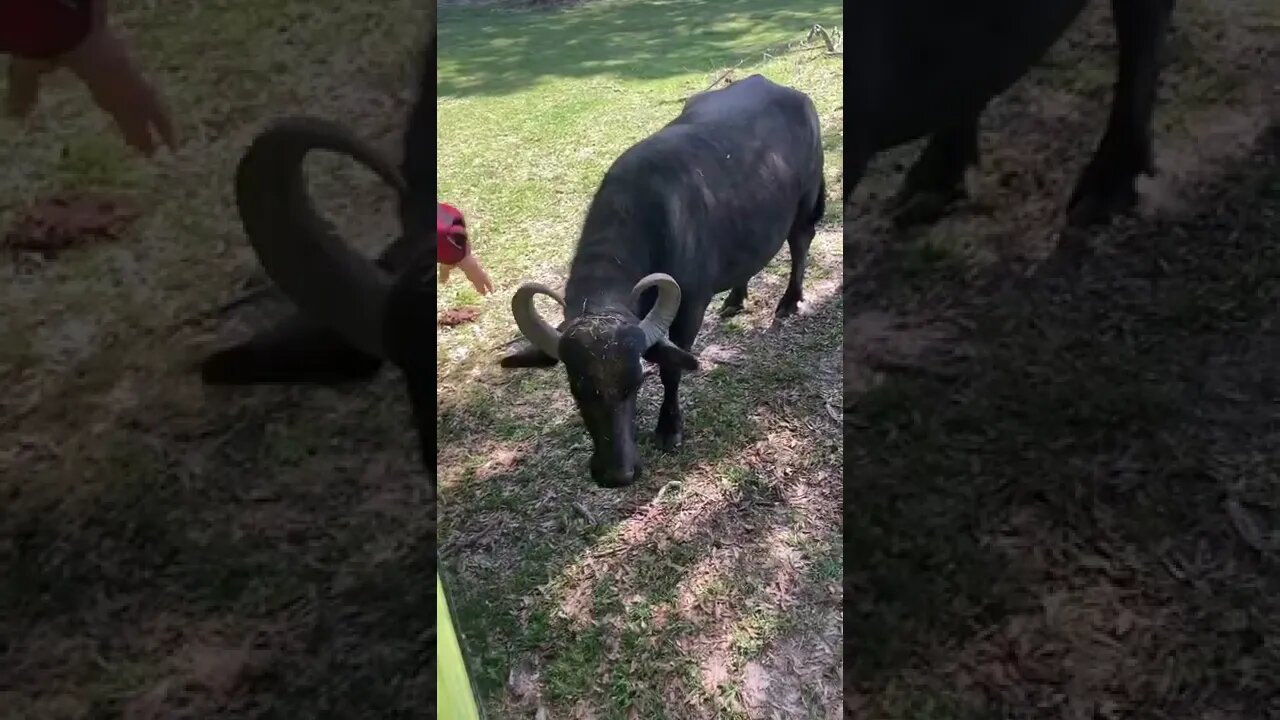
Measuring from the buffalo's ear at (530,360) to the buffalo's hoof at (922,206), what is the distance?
1.19m

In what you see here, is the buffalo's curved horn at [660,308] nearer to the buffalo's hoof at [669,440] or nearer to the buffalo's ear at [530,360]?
the buffalo's ear at [530,360]

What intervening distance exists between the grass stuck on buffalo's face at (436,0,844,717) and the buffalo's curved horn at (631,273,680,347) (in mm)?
339

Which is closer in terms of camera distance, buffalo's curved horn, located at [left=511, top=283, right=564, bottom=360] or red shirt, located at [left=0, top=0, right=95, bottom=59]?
red shirt, located at [left=0, top=0, right=95, bottom=59]

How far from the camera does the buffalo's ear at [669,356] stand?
7.74ft

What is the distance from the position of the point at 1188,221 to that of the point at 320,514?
4.40 ft

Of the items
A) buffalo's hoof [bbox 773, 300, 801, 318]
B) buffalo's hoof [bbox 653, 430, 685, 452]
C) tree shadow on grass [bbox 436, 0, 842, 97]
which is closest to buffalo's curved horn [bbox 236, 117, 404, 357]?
buffalo's hoof [bbox 653, 430, 685, 452]

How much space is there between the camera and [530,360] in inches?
91.4

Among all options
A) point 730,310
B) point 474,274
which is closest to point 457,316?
point 474,274

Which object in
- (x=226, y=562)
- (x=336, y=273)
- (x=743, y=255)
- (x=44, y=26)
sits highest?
(x=44, y=26)

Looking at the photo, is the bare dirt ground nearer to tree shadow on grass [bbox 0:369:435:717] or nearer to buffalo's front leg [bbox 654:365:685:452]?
tree shadow on grass [bbox 0:369:435:717]

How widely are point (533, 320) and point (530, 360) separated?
0.12 metres

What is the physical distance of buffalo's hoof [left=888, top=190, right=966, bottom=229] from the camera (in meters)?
1.28

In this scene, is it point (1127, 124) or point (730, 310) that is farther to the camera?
point (730, 310)

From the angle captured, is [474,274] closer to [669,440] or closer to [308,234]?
[669,440]
